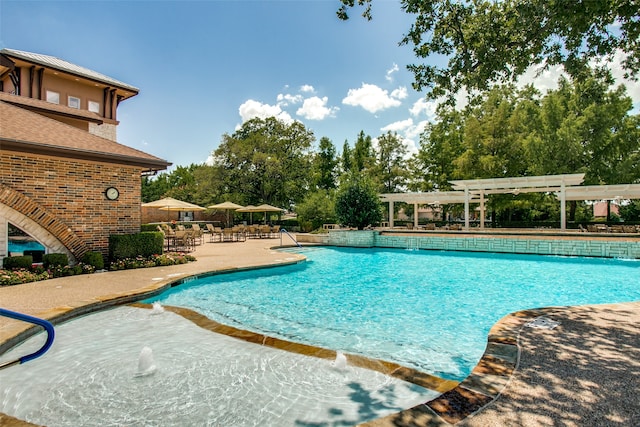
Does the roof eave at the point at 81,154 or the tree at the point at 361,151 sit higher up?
the tree at the point at 361,151

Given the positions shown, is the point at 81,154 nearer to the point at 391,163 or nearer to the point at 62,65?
the point at 62,65

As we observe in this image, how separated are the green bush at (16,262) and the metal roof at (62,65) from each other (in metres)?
12.3

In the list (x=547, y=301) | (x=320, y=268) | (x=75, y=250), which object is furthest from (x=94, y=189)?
(x=547, y=301)

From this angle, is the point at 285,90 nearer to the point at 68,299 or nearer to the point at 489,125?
the point at 489,125

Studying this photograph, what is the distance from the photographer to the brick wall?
28.4ft

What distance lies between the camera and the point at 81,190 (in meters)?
9.60

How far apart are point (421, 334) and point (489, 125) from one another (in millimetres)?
25702

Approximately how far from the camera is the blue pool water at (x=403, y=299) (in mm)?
5344

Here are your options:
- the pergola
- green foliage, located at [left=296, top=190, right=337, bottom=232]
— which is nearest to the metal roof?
green foliage, located at [left=296, top=190, right=337, bottom=232]

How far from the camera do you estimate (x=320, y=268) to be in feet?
41.4

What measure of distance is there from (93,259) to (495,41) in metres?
10.7

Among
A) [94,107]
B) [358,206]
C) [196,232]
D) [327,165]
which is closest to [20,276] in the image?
[196,232]

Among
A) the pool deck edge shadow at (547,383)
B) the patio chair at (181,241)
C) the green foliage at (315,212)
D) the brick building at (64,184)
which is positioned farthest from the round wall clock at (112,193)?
the green foliage at (315,212)

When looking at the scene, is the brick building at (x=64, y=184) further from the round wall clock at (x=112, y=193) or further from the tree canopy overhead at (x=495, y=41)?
the tree canopy overhead at (x=495, y=41)
